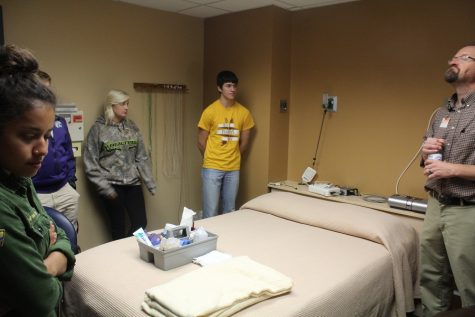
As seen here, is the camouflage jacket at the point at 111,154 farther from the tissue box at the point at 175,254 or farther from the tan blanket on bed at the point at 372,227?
the tissue box at the point at 175,254

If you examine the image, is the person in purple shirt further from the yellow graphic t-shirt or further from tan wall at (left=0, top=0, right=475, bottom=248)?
the yellow graphic t-shirt

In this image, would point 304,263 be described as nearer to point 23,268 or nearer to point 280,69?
point 23,268

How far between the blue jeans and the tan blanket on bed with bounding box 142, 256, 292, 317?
5.85ft

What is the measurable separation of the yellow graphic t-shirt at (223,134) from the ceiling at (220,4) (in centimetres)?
89

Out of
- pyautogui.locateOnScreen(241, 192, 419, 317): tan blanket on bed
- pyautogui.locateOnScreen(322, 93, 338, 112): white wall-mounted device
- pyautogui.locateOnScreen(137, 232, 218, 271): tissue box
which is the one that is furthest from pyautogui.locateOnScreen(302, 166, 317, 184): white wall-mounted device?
pyautogui.locateOnScreen(137, 232, 218, 271): tissue box

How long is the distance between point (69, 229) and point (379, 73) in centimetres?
261

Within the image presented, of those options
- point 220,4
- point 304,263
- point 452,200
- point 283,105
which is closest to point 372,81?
point 283,105

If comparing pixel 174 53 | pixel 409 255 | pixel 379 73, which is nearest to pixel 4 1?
pixel 174 53

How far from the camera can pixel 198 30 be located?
402 cm

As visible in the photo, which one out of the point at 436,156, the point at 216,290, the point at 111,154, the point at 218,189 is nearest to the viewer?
the point at 216,290

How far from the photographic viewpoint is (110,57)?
3357 millimetres

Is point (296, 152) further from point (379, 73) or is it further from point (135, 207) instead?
point (135, 207)

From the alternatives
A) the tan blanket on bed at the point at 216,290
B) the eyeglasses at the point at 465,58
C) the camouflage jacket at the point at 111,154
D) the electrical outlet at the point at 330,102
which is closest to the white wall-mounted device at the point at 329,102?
the electrical outlet at the point at 330,102

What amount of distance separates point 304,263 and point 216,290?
625 millimetres
